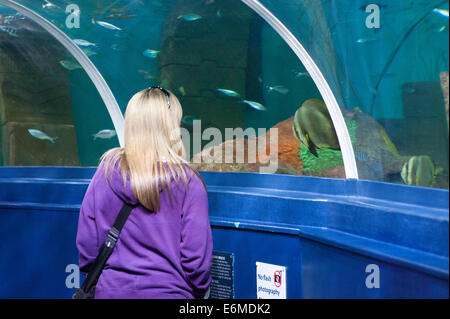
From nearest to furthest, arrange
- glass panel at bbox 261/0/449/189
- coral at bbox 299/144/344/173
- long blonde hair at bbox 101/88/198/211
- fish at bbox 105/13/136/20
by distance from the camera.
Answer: long blonde hair at bbox 101/88/198/211 → glass panel at bbox 261/0/449/189 → coral at bbox 299/144/344/173 → fish at bbox 105/13/136/20

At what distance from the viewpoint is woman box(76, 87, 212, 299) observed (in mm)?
2293

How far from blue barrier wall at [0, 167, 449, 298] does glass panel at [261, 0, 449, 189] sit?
0.20 m

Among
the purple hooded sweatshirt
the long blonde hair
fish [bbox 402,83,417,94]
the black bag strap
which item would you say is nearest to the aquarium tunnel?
fish [bbox 402,83,417,94]

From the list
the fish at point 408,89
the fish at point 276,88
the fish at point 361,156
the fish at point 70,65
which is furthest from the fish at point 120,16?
the fish at point 408,89

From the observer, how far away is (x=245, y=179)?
4219 mm

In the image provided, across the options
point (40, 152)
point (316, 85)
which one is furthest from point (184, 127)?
point (316, 85)

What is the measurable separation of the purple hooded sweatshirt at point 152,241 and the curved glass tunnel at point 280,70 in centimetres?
127

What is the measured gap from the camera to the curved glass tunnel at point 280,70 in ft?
9.13

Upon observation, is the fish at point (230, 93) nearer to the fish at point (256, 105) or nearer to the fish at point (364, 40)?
the fish at point (256, 105)

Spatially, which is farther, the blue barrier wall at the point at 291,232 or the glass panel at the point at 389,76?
the glass panel at the point at 389,76

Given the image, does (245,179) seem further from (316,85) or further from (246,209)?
(316,85)

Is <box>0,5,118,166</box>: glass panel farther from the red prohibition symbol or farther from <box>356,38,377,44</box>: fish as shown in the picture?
<box>356,38,377,44</box>: fish

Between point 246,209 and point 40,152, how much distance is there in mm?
2947

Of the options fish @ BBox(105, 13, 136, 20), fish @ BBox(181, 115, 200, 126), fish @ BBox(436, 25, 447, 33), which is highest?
fish @ BBox(105, 13, 136, 20)
